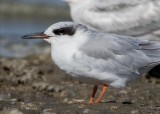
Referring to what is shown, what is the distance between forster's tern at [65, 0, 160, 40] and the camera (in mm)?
10000

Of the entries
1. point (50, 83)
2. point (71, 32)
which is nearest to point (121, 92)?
point (50, 83)

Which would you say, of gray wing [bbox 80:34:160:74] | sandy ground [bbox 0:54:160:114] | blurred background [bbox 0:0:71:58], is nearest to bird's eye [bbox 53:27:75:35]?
gray wing [bbox 80:34:160:74]

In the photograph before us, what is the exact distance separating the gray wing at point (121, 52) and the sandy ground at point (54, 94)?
0.41m

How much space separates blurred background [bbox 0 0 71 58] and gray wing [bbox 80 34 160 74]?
6500 mm

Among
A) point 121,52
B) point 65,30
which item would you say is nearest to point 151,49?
point 121,52

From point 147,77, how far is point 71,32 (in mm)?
3002

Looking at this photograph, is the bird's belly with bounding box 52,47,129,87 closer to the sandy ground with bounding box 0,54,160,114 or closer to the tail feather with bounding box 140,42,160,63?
the sandy ground with bounding box 0,54,160,114

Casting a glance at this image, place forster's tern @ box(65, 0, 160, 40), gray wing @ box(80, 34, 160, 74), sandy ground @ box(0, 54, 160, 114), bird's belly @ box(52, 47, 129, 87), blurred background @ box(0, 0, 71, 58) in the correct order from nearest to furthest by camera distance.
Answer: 1. sandy ground @ box(0, 54, 160, 114)
2. bird's belly @ box(52, 47, 129, 87)
3. gray wing @ box(80, 34, 160, 74)
4. forster's tern @ box(65, 0, 160, 40)
5. blurred background @ box(0, 0, 71, 58)

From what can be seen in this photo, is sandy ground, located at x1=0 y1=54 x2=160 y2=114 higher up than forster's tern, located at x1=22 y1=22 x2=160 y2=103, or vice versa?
forster's tern, located at x1=22 y1=22 x2=160 y2=103

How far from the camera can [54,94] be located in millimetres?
8727

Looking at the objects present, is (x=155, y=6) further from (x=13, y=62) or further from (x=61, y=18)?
(x=61, y=18)

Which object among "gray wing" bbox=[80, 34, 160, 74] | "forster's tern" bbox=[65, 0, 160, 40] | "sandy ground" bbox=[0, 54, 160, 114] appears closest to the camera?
"sandy ground" bbox=[0, 54, 160, 114]

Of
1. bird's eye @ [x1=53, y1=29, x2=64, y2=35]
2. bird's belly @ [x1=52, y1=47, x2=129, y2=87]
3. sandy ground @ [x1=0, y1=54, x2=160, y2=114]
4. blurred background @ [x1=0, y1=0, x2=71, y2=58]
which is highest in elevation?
bird's eye @ [x1=53, y1=29, x2=64, y2=35]

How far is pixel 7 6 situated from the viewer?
2144 centimetres
